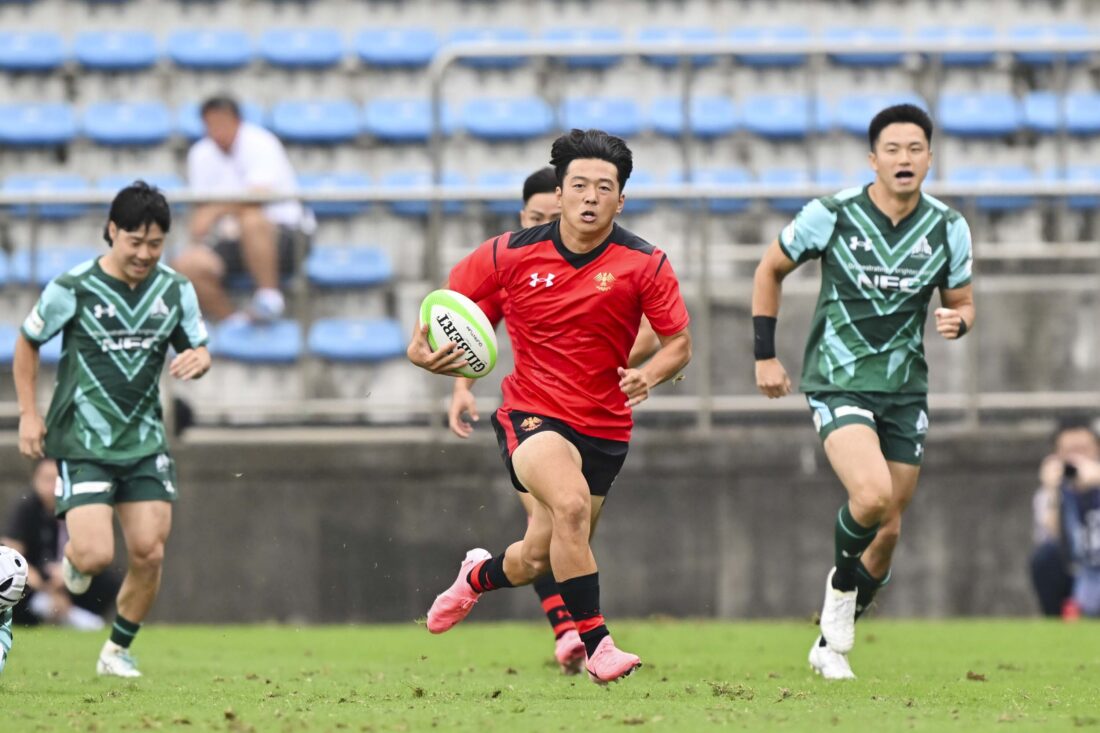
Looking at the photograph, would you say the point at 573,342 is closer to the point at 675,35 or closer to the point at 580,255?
the point at 580,255

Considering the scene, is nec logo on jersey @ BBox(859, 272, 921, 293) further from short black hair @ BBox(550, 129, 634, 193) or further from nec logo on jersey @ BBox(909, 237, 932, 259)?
short black hair @ BBox(550, 129, 634, 193)

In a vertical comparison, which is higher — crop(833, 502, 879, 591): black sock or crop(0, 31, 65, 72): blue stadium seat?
crop(0, 31, 65, 72): blue stadium seat

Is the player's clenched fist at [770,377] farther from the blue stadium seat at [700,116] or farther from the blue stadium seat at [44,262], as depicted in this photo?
the blue stadium seat at [44,262]

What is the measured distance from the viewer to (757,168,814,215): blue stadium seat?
42.7ft

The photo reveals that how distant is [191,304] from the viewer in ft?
30.4

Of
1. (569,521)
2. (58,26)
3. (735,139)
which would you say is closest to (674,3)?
(735,139)

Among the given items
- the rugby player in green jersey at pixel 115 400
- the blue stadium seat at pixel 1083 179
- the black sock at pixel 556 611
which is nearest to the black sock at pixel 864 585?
the black sock at pixel 556 611

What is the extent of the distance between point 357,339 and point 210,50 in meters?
4.75

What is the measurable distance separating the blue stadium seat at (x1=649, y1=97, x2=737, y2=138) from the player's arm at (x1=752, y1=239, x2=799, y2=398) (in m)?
5.24

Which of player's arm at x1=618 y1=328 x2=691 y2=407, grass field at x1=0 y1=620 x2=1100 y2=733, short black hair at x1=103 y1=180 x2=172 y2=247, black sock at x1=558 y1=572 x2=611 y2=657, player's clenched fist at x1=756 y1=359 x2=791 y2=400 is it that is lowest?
grass field at x1=0 y1=620 x2=1100 y2=733

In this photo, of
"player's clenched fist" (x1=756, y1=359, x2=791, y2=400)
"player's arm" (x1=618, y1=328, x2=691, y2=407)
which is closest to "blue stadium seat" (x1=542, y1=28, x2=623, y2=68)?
"player's clenched fist" (x1=756, y1=359, x2=791, y2=400)

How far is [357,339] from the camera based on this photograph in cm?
1282

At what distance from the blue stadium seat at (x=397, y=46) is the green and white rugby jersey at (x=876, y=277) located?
26.7 feet

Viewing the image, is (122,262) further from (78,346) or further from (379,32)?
(379,32)
